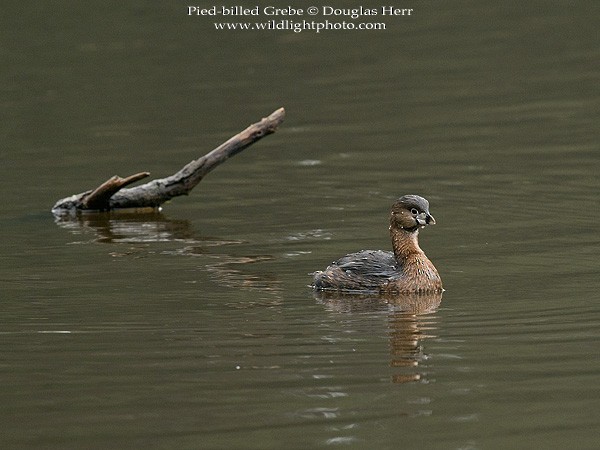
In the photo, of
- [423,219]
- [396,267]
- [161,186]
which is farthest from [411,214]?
[161,186]

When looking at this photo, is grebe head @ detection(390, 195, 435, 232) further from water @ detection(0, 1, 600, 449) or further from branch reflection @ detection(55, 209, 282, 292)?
branch reflection @ detection(55, 209, 282, 292)

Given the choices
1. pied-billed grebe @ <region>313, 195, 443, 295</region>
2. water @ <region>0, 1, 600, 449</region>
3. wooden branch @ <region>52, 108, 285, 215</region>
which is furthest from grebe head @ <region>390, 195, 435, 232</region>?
wooden branch @ <region>52, 108, 285, 215</region>

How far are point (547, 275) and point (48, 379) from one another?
486cm

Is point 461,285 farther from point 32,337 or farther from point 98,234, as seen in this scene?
point 98,234

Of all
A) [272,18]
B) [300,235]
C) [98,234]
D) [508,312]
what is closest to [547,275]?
[508,312]

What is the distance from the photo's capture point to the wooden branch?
16.4 meters

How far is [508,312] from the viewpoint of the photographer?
11.0 m

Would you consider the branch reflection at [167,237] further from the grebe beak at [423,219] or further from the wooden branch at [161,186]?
the grebe beak at [423,219]

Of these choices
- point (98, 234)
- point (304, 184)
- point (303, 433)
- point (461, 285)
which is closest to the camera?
point (303, 433)

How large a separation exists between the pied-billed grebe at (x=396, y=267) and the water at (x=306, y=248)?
0.99ft

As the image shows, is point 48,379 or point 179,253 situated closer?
point 48,379

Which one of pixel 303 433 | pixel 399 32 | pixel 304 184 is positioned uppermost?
pixel 399 32

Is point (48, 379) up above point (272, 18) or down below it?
below

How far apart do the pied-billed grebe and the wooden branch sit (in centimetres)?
370
